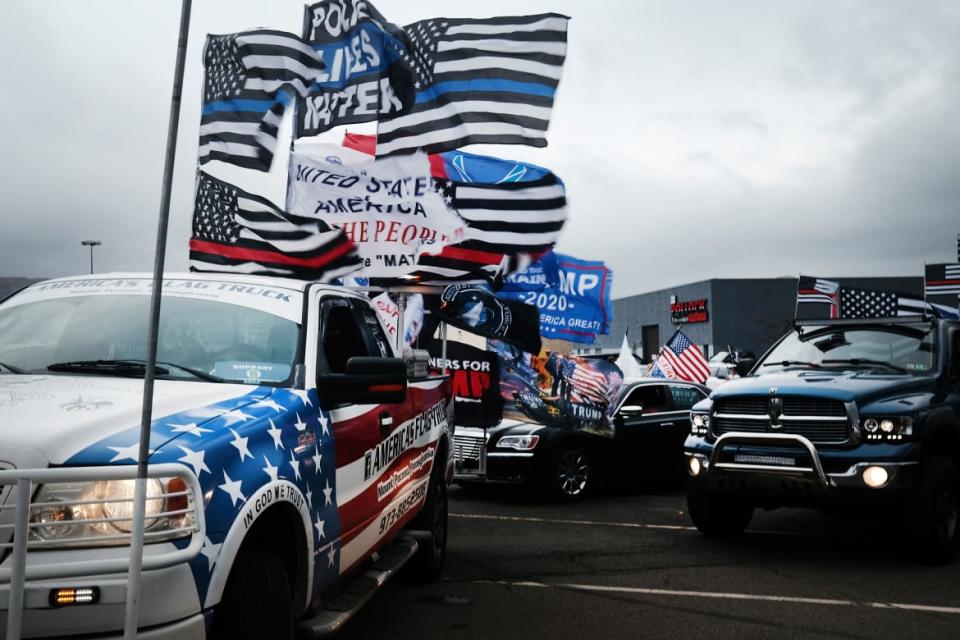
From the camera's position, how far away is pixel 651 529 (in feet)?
30.2

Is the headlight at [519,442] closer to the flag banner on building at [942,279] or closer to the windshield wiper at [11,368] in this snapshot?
the windshield wiper at [11,368]

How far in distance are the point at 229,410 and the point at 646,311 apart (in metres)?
68.5

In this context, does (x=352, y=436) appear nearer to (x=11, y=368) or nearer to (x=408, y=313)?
(x=11, y=368)

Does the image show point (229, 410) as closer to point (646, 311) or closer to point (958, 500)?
point (958, 500)

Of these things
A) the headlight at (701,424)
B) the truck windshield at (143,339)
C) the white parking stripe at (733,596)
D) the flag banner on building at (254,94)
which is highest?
the flag banner on building at (254,94)

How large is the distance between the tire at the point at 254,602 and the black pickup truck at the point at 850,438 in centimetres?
503

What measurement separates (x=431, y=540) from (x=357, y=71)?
6689 mm

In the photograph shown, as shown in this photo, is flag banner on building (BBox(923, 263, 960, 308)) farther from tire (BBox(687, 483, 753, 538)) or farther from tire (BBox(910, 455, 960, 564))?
tire (BBox(910, 455, 960, 564))

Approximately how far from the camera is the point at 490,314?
1140 cm

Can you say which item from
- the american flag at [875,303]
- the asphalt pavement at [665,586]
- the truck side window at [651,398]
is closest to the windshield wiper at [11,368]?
the asphalt pavement at [665,586]

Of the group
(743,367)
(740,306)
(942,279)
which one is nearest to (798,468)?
Result: (743,367)

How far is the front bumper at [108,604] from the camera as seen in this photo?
8.75 ft

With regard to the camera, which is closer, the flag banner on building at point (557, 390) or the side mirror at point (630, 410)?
the flag banner on building at point (557, 390)

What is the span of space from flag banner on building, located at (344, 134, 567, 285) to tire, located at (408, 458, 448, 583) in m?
4.57
